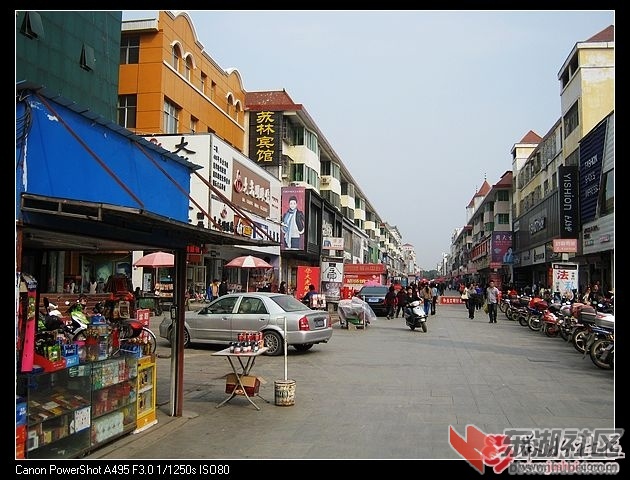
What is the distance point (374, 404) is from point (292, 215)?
30.5m

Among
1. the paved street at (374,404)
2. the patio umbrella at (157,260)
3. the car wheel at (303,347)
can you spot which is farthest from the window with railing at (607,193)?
the patio umbrella at (157,260)

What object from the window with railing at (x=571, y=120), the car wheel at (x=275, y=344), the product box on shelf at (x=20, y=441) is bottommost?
the car wheel at (x=275, y=344)

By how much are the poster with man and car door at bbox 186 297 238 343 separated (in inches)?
920

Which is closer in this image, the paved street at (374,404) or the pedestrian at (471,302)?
the paved street at (374,404)

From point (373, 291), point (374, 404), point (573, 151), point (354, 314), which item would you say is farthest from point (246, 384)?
point (573, 151)

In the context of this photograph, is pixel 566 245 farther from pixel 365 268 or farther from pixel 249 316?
pixel 249 316

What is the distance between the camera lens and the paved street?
20.5 feet

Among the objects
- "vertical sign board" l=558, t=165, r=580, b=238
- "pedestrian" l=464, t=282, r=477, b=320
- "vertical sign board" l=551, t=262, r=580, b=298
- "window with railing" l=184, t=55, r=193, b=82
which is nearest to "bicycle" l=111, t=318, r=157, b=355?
"vertical sign board" l=551, t=262, r=580, b=298

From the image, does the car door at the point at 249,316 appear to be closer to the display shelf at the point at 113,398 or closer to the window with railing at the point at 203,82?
the display shelf at the point at 113,398

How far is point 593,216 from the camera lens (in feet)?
91.2

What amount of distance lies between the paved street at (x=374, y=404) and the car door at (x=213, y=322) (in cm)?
45

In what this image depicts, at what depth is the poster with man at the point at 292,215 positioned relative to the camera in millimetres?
38031
